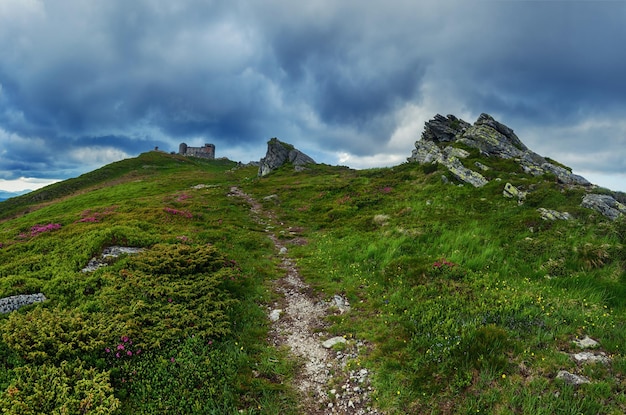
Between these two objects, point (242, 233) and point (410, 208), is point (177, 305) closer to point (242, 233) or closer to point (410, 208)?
point (242, 233)

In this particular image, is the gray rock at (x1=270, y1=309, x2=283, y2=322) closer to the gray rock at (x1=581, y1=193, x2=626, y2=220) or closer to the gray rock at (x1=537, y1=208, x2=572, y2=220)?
the gray rock at (x1=537, y1=208, x2=572, y2=220)

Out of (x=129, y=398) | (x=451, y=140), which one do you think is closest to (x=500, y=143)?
(x=451, y=140)

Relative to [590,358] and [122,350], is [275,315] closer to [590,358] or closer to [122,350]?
[122,350]

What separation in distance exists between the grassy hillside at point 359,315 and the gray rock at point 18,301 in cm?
35

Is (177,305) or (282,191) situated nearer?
(177,305)

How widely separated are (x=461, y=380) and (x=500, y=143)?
45.2 m

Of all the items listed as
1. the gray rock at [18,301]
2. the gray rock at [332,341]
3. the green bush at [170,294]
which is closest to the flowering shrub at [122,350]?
the green bush at [170,294]

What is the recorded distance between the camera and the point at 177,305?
11.7 meters

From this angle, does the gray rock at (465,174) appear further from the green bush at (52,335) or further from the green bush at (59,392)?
the green bush at (59,392)

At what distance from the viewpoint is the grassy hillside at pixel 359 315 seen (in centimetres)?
763

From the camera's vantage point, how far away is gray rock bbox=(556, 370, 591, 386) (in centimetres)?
714

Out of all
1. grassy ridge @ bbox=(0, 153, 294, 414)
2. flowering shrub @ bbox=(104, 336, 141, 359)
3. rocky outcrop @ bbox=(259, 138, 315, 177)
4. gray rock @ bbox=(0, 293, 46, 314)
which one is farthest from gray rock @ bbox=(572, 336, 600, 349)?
rocky outcrop @ bbox=(259, 138, 315, 177)

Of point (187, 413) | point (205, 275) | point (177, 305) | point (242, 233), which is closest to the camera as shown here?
point (187, 413)

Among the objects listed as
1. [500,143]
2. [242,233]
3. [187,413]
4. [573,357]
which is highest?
[500,143]
